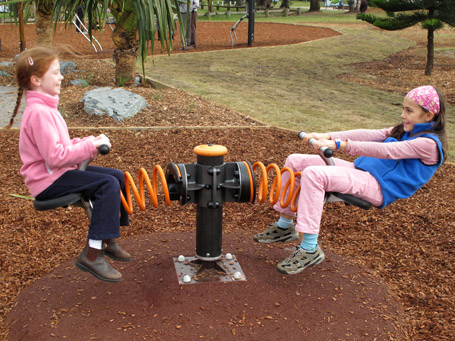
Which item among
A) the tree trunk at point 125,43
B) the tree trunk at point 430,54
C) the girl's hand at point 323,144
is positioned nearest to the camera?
the girl's hand at point 323,144

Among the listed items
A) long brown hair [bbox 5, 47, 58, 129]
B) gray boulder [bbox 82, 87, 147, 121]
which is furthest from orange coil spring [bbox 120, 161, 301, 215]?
gray boulder [bbox 82, 87, 147, 121]

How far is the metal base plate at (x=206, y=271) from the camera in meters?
3.31

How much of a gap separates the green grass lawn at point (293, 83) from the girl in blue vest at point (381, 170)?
3103 millimetres

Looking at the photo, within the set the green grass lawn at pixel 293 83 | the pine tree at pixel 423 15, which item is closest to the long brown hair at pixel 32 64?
the green grass lawn at pixel 293 83

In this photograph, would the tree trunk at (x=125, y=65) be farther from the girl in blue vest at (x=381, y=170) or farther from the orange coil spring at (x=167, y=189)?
the girl in blue vest at (x=381, y=170)

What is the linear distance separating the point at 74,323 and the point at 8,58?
11.3 metres

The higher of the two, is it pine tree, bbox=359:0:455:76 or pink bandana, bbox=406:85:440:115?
pine tree, bbox=359:0:455:76

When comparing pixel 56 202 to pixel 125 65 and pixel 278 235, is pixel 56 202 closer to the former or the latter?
pixel 278 235

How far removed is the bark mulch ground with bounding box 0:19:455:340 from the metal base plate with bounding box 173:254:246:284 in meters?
0.05

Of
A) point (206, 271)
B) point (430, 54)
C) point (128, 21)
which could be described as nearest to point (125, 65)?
point (128, 21)

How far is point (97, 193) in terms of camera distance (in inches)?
116

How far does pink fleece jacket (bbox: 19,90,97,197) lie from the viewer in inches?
111

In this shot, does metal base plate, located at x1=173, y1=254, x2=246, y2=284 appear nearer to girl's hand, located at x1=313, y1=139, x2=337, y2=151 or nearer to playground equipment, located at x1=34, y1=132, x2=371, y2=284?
playground equipment, located at x1=34, y1=132, x2=371, y2=284

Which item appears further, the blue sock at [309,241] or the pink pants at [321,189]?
the blue sock at [309,241]
